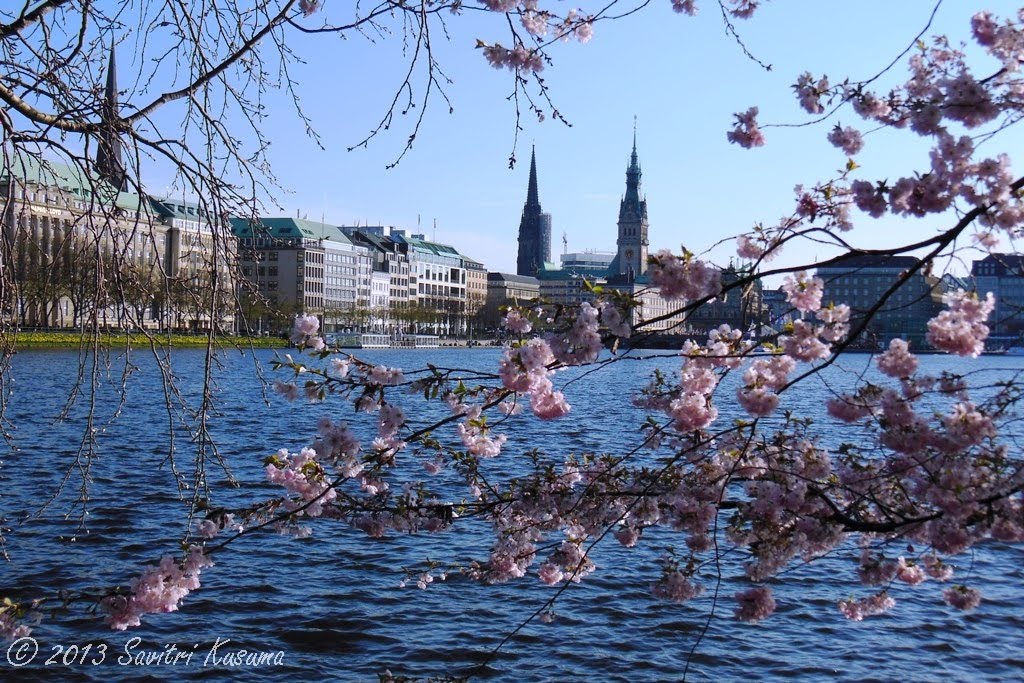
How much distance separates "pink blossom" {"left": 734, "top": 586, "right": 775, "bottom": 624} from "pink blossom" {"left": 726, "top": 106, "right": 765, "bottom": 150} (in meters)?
2.13

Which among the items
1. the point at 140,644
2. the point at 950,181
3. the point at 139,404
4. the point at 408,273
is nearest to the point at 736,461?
the point at 950,181

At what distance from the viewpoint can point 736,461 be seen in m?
5.49

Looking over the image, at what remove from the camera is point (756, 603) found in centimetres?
579

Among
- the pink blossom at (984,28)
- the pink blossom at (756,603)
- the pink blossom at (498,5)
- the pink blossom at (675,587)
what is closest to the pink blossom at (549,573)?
the pink blossom at (675,587)

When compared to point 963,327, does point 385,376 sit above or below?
below

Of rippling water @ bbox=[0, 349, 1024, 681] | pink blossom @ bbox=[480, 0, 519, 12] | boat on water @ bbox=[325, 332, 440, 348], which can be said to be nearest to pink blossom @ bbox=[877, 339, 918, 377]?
pink blossom @ bbox=[480, 0, 519, 12]

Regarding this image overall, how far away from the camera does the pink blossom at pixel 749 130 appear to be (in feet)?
18.0

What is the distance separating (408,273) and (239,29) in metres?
183

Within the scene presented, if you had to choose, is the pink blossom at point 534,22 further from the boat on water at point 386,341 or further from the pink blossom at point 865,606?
the boat on water at point 386,341

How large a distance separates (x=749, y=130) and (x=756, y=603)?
226 cm

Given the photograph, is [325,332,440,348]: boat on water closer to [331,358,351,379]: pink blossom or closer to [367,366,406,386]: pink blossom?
[331,358,351,379]: pink blossom

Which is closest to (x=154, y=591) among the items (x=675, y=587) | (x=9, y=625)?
(x=9, y=625)

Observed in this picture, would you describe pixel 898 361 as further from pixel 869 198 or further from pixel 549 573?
pixel 549 573

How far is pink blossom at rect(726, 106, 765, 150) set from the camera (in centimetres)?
549
